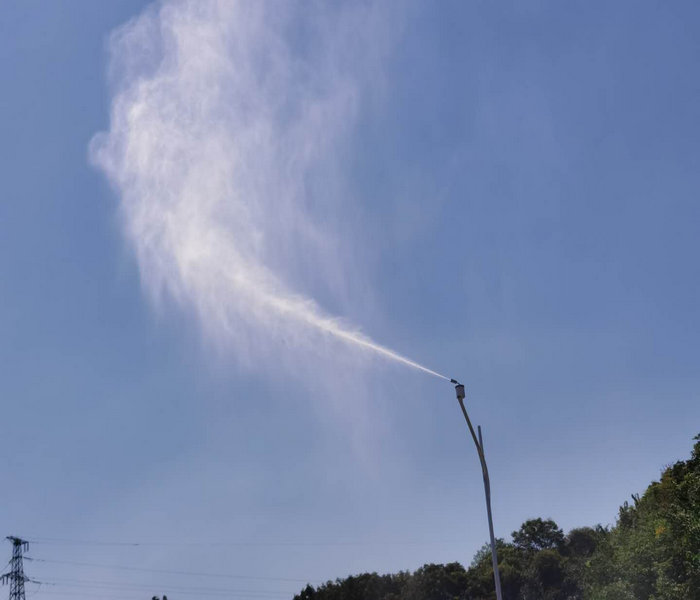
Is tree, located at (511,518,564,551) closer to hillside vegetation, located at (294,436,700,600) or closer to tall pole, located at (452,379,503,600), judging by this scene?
hillside vegetation, located at (294,436,700,600)

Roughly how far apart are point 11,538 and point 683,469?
96.7m

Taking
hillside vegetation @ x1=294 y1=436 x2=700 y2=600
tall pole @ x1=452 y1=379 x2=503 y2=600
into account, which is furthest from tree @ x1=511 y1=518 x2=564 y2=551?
tall pole @ x1=452 y1=379 x2=503 y2=600

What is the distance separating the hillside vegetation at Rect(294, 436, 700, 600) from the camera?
56.4m

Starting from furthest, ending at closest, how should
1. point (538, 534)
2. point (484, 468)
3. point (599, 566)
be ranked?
point (538, 534), point (599, 566), point (484, 468)

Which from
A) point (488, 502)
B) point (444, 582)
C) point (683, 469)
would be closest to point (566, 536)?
point (444, 582)

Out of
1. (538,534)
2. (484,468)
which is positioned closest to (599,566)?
(484,468)

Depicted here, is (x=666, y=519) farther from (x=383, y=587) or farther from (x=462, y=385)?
(x=383, y=587)

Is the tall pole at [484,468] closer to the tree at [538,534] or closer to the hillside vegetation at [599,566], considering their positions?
the hillside vegetation at [599,566]

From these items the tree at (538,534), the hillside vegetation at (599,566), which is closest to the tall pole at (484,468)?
the hillside vegetation at (599,566)

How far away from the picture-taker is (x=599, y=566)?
7475cm

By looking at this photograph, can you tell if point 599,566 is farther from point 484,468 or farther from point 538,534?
point 538,534

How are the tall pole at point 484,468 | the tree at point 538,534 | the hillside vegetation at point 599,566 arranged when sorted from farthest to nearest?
the tree at point 538,534
the hillside vegetation at point 599,566
the tall pole at point 484,468

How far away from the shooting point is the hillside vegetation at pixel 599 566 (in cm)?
5641

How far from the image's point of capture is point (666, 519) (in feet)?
193
